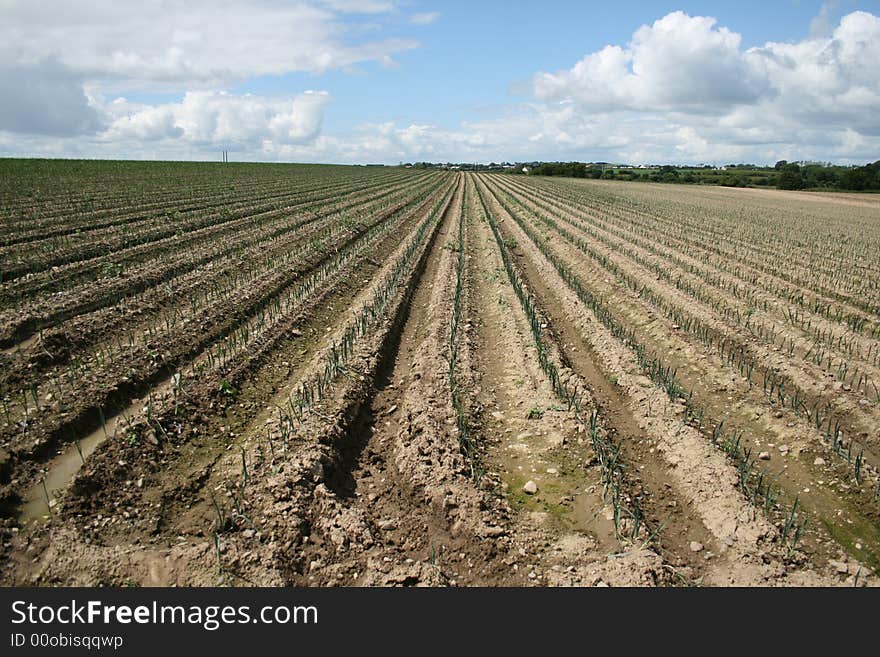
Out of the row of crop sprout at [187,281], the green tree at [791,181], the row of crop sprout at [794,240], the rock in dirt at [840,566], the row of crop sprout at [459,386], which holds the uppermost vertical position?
the green tree at [791,181]

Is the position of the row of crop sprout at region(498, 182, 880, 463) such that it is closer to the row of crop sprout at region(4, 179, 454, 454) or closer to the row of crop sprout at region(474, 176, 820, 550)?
the row of crop sprout at region(474, 176, 820, 550)

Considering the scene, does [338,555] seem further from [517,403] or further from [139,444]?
[517,403]

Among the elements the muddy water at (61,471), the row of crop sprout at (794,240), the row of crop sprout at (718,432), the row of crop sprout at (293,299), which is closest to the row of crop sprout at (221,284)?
the row of crop sprout at (293,299)

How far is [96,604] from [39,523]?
1.55 metres

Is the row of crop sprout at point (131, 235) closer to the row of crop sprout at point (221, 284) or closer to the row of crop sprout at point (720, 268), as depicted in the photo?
the row of crop sprout at point (221, 284)

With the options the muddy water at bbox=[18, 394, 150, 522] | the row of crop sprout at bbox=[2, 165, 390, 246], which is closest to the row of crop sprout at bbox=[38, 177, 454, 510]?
the muddy water at bbox=[18, 394, 150, 522]

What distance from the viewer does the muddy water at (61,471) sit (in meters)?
4.84

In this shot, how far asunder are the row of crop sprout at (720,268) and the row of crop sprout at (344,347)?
7.96 m

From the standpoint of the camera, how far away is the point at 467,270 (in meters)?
14.9

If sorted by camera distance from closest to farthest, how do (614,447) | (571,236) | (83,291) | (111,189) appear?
1. (614,447)
2. (83,291)
3. (571,236)
4. (111,189)

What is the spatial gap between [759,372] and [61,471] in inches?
361

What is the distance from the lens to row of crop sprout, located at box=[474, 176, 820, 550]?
5054 millimetres

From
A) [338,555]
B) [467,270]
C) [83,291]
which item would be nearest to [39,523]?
[338,555]

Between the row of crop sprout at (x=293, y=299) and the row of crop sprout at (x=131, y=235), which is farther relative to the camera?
the row of crop sprout at (x=131, y=235)
